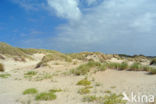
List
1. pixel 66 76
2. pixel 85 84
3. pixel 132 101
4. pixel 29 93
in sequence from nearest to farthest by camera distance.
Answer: pixel 132 101 < pixel 29 93 < pixel 85 84 < pixel 66 76

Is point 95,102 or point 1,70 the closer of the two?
point 95,102

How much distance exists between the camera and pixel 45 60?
2367 centimetres

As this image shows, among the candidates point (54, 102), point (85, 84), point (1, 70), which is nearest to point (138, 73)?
point (85, 84)

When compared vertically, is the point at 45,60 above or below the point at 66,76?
above

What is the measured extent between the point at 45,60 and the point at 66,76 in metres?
11.0

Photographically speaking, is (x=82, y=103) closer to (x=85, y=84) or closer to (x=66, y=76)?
(x=85, y=84)

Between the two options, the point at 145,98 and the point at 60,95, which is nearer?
the point at 145,98

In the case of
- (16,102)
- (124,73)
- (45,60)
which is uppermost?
(45,60)

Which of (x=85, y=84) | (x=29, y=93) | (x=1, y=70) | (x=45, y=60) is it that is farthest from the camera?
(x=45, y=60)

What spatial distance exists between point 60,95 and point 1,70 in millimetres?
17500

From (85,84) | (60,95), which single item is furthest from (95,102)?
(85,84)

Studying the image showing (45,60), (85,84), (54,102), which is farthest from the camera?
(45,60)

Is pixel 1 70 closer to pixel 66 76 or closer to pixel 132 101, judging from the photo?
pixel 66 76

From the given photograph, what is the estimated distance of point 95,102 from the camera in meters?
6.12
